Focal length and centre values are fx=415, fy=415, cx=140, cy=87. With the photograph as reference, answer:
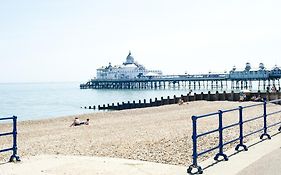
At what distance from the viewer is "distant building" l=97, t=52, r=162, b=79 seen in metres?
182

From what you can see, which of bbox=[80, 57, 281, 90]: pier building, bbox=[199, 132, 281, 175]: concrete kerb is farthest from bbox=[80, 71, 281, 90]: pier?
bbox=[199, 132, 281, 175]: concrete kerb

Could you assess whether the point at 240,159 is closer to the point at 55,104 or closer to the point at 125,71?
the point at 55,104

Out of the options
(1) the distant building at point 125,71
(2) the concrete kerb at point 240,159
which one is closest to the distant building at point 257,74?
(1) the distant building at point 125,71

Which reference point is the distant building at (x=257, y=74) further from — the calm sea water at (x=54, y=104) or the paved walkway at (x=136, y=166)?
the paved walkway at (x=136, y=166)

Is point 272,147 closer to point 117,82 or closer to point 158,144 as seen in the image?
point 158,144

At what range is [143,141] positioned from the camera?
14.5 meters

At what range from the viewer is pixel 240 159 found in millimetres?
9711

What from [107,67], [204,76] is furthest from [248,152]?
[107,67]

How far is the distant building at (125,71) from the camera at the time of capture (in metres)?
182

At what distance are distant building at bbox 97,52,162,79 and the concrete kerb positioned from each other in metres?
164

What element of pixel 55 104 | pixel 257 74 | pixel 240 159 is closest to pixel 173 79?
pixel 257 74

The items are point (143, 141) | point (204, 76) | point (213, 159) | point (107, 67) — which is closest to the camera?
point (213, 159)

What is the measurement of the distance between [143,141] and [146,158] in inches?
140

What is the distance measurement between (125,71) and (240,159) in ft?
574
